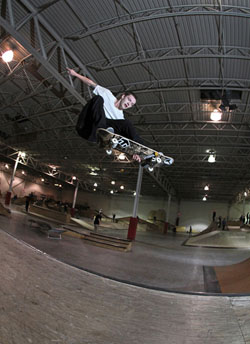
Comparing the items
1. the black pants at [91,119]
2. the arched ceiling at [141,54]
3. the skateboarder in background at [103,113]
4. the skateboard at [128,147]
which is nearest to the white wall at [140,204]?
the arched ceiling at [141,54]

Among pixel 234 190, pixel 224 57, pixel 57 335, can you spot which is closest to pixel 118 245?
pixel 224 57

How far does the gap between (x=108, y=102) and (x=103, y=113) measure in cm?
43

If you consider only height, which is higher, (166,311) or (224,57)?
(224,57)

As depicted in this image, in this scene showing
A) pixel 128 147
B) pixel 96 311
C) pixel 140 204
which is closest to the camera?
pixel 96 311

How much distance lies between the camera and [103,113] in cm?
352

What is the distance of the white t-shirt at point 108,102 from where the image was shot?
12.3ft

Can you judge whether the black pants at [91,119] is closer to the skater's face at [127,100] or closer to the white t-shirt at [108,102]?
the white t-shirt at [108,102]

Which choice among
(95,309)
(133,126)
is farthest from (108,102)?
(95,309)

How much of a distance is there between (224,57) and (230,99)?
7.27 feet

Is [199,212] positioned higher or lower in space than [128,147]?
lower

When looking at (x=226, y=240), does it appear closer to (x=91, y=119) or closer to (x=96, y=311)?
(x=91, y=119)

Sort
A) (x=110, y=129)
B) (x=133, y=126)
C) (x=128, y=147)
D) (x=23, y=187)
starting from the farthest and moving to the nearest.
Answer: (x=23, y=187) → (x=128, y=147) → (x=133, y=126) → (x=110, y=129)

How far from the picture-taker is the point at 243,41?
6.80 metres

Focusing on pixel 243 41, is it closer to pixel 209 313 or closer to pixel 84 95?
pixel 84 95
